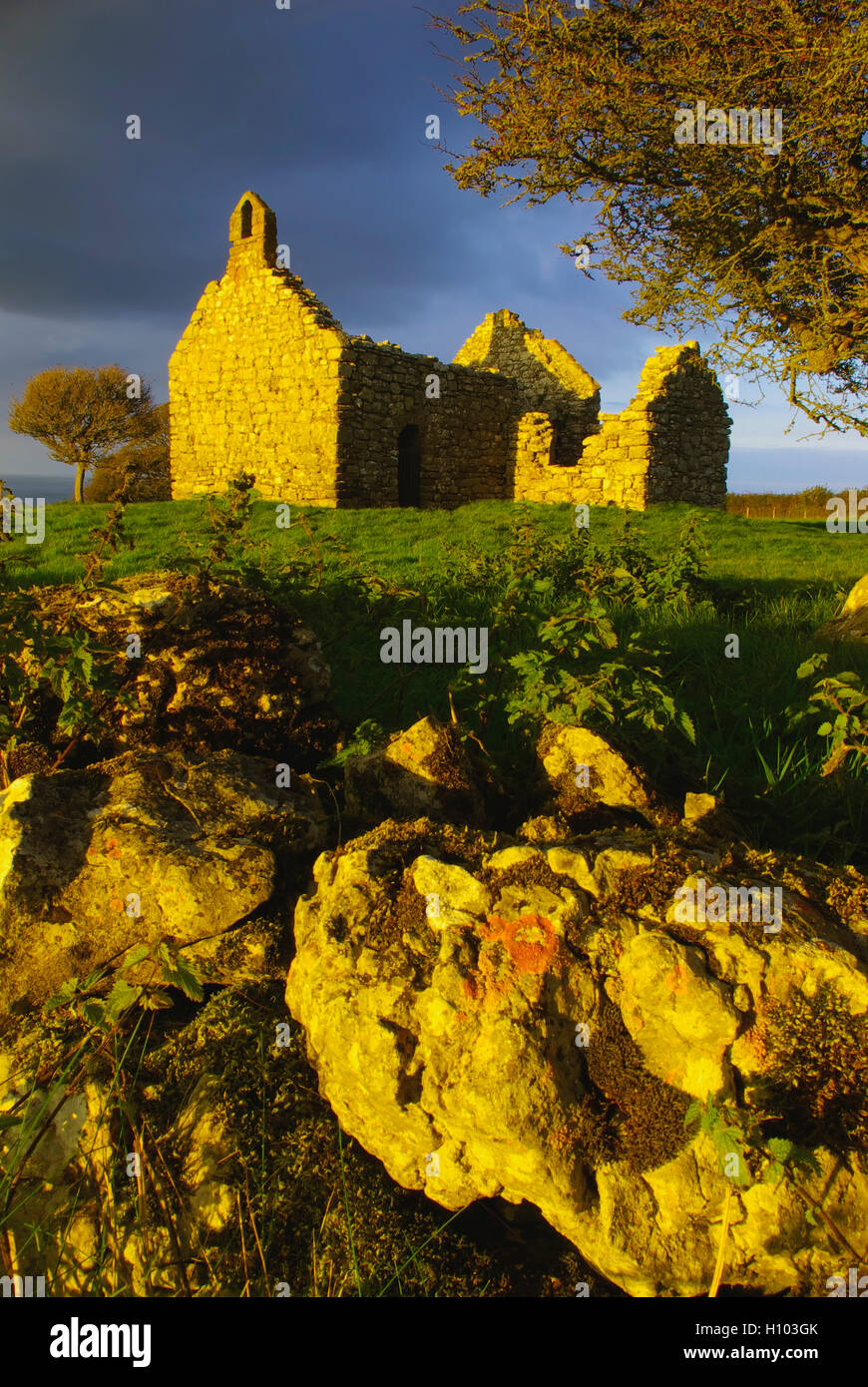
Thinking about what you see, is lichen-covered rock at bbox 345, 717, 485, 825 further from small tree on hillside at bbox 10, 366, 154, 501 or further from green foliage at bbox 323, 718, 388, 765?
small tree on hillside at bbox 10, 366, 154, 501

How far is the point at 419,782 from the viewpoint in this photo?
9.70 feet

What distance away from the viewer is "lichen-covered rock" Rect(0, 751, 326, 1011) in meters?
2.46

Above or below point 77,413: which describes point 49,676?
below

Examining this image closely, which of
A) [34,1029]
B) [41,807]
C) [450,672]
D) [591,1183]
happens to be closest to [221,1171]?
[34,1029]

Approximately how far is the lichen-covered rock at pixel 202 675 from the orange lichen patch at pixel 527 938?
1524 mm

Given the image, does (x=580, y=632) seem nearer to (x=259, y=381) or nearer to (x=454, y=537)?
(x=454, y=537)

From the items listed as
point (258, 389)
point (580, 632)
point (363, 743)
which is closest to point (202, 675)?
point (363, 743)

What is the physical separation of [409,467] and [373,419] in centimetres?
238

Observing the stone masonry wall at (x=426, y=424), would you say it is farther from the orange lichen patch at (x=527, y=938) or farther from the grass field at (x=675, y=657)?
the orange lichen patch at (x=527, y=938)

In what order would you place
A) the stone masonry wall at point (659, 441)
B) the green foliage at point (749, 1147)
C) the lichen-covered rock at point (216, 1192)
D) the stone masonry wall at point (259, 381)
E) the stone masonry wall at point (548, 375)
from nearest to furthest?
the green foliage at point (749, 1147) → the lichen-covered rock at point (216, 1192) → the stone masonry wall at point (259, 381) → the stone masonry wall at point (659, 441) → the stone masonry wall at point (548, 375)

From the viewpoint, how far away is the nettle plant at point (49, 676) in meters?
2.92

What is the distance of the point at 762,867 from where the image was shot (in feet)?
7.34

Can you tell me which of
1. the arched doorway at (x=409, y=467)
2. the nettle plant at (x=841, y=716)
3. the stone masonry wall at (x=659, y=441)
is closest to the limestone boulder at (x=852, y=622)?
the nettle plant at (x=841, y=716)

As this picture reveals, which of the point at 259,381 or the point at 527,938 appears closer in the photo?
the point at 527,938
